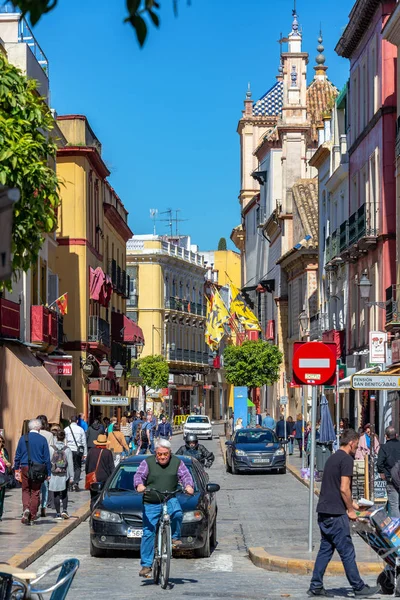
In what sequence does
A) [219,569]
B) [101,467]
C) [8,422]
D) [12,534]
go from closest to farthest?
[219,569] → [12,534] → [101,467] → [8,422]

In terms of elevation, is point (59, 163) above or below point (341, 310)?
above

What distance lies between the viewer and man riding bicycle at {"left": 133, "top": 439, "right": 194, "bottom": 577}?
14.6m

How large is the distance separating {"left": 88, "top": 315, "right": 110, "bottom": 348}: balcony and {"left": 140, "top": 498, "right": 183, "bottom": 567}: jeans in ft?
130

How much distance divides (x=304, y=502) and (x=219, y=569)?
38.9ft

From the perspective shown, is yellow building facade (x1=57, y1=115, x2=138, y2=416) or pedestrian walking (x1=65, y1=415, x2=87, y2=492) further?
yellow building facade (x1=57, y1=115, x2=138, y2=416)

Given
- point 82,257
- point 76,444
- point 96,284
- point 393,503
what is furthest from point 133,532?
point 96,284

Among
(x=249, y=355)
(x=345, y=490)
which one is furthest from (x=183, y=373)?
(x=345, y=490)

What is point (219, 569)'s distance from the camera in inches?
638

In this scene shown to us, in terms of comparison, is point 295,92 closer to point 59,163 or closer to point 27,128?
point 59,163

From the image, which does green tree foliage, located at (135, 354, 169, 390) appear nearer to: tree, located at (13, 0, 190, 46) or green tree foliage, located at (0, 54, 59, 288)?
green tree foliage, located at (0, 54, 59, 288)

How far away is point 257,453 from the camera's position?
39656mm

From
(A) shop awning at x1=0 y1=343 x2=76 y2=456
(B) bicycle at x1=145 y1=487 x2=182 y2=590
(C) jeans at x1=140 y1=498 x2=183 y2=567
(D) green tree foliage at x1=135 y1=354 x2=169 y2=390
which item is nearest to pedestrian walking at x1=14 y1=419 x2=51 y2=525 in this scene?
(C) jeans at x1=140 y1=498 x2=183 y2=567

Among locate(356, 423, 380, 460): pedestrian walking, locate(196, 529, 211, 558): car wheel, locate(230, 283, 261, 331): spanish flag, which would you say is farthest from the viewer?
locate(230, 283, 261, 331): spanish flag

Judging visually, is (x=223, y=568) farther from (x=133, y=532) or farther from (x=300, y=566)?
(x=133, y=532)
